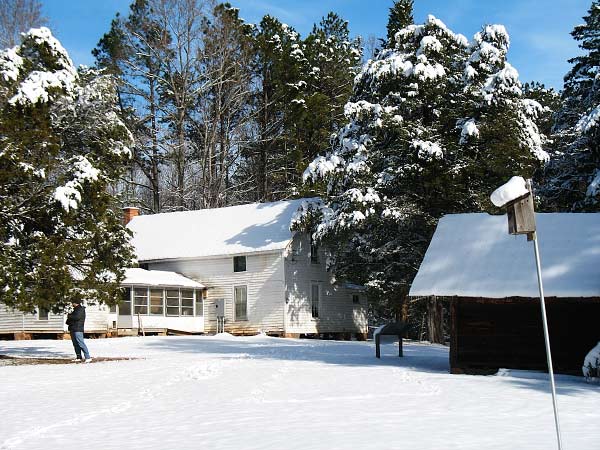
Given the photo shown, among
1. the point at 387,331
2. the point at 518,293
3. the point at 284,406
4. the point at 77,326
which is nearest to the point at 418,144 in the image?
the point at 387,331

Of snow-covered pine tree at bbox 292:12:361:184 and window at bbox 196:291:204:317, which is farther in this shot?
snow-covered pine tree at bbox 292:12:361:184

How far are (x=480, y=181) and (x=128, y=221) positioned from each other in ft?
72.0

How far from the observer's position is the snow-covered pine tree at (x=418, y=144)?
104 ft

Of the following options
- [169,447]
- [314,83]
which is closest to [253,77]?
[314,83]

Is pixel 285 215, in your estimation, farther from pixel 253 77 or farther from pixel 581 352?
pixel 581 352

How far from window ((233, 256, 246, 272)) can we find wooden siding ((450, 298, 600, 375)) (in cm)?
2198

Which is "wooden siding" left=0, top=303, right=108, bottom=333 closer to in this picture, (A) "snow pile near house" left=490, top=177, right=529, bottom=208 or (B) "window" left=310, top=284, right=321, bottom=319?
(B) "window" left=310, top=284, right=321, bottom=319

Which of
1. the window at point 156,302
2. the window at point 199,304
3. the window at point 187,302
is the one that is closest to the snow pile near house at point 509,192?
the window at point 156,302

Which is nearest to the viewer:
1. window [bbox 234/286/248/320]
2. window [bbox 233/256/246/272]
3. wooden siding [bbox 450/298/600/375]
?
wooden siding [bbox 450/298/600/375]

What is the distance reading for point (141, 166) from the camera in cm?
5016

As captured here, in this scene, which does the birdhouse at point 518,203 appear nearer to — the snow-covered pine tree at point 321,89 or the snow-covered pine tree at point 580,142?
the snow-covered pine tree at point 580,142

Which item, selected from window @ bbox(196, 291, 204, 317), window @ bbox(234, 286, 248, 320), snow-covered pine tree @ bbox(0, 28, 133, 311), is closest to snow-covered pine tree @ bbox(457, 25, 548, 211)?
window @ bbox(234, 286, 248, 320)

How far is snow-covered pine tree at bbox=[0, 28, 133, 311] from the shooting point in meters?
22.1

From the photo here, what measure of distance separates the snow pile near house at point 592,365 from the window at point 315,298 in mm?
24395
